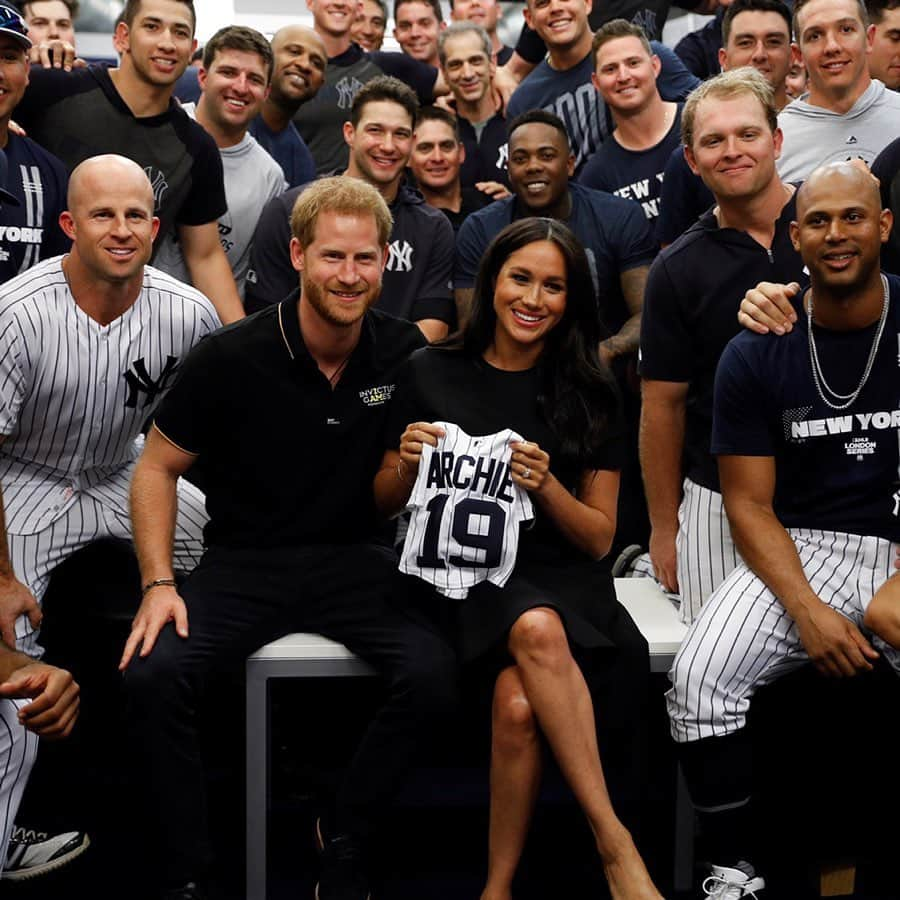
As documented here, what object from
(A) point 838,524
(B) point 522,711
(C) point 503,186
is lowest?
(B) point 522,711

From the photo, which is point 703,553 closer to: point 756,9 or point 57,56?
point 756,9

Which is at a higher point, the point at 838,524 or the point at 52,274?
the point at 52,274

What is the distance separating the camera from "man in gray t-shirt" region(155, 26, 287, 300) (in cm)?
468

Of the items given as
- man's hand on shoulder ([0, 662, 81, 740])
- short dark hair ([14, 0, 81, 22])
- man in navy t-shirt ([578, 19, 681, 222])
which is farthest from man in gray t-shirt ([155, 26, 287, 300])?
man's hand on shoulder ([0, 662, 81, 740])

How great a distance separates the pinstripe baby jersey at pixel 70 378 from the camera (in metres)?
3.46

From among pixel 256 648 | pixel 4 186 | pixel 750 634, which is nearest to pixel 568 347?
pixel 750 634

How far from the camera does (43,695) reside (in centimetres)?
289

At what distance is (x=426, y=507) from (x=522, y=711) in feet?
1.63

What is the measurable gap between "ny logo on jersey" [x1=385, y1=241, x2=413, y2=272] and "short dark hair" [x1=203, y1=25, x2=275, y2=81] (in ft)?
2.60

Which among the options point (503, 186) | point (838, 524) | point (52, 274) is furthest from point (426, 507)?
point (503, 186)

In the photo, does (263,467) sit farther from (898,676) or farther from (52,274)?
(898,676)

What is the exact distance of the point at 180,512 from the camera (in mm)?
3797

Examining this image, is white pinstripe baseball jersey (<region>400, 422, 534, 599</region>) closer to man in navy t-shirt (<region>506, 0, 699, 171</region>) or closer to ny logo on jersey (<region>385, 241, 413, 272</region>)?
ny logo on jersey (<region>385, 241, 413, 272</region>)

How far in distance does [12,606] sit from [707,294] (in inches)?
72.5
